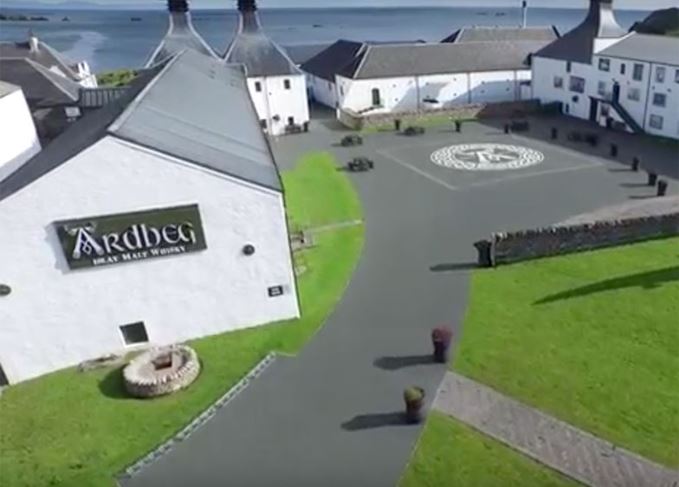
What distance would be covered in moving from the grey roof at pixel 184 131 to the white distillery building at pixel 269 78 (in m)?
17.0

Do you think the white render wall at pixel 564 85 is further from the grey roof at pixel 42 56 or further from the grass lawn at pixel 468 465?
the grey roof at pixel 42 56

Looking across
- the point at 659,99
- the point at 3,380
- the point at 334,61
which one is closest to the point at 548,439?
the point at 3,380

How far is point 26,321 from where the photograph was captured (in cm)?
1762

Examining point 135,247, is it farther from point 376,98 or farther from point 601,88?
point 601,88

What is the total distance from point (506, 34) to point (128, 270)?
212 feet

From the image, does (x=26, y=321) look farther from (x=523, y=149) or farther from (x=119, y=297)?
(x=523, y=149)

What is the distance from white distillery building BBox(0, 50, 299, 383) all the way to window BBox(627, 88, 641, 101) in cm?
3910

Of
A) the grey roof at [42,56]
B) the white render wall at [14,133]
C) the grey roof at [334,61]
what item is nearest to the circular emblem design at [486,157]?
the grey roof at [334,61]

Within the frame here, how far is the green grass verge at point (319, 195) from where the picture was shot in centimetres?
2984

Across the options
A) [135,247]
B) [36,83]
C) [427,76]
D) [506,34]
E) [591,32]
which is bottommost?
[427,76]

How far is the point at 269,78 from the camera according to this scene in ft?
164

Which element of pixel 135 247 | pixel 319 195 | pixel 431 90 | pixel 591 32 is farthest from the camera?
pixel 431 90

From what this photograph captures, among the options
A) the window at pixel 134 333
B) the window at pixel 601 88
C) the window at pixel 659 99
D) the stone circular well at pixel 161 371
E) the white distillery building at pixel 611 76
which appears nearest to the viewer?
the stone circular well at pixel 161 371

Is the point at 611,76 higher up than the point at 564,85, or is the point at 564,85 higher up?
the point at 611,76
